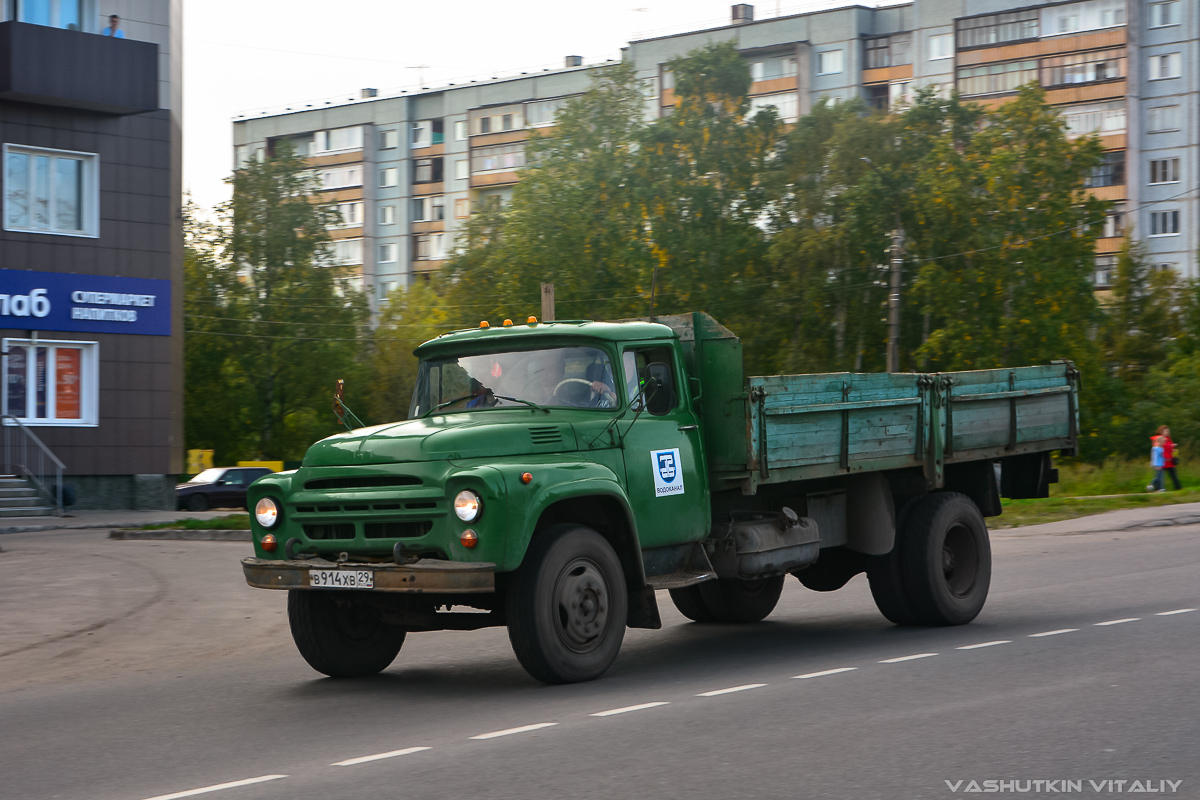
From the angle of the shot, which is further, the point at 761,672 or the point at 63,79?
the point at 63,79

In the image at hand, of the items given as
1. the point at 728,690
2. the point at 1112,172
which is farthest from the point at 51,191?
the point at 1112,172

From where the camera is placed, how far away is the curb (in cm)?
2266

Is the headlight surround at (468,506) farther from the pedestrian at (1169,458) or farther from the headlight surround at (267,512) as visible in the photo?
the pedestrian at (1169,458)

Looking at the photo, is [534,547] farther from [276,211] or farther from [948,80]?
[948,80]

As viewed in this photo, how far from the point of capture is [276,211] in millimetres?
55906

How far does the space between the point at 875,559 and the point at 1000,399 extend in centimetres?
200

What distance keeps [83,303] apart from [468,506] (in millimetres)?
23559

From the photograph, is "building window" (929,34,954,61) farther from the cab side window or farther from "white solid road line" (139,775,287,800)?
"white solid road line" (139,775,287,800)

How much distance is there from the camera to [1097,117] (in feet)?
213

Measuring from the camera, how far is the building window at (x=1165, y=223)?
6440 centimetres

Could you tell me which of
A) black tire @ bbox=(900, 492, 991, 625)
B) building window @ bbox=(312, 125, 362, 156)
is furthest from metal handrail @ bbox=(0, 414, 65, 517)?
building window @ bbox=(312, 125, 362, 156)

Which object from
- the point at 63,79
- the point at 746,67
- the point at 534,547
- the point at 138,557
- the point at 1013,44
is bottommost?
the point at 138,557

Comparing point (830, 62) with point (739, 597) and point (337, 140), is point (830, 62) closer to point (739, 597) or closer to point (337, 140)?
point (337, 140)

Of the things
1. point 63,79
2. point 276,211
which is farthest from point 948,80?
point 63,79
